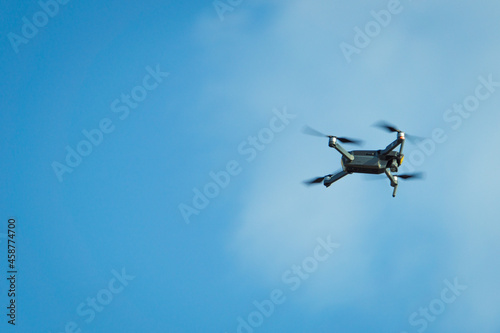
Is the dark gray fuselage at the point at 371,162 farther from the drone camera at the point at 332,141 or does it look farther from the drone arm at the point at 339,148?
the drone camera at the point at 332,141

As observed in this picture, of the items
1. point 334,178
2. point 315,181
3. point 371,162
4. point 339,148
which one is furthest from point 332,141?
point 315,181

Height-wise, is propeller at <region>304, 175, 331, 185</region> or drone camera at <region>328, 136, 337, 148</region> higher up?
drone camera at <region>328, 136, 337, 148</region>

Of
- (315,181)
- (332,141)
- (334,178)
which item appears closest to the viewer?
(332,141)

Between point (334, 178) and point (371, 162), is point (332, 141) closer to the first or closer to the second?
point (371, 162)

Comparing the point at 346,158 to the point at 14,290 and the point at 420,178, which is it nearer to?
the point at 420,178

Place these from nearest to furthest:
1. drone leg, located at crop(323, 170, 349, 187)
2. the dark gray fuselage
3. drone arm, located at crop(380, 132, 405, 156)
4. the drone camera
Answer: drone arm, located at crop(380, 132, 405, 156) < the drone camera < the dark gray fuselage < drone leg, located at crop(323, 170, 349, 187)

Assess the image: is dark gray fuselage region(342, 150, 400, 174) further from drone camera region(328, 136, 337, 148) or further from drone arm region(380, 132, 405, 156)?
drone camera region(328, 136, 337, 148)

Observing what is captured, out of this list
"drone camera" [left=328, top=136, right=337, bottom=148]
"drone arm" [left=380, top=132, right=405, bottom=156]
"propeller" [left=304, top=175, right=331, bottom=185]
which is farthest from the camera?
"propeller" [left=304, top=175, right=331, bottom=185]

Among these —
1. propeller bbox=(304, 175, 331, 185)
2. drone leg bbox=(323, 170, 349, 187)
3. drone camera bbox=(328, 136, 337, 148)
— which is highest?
drone camera bbox=(328, 136, 337, 148)

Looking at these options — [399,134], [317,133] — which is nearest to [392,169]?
[399,134]

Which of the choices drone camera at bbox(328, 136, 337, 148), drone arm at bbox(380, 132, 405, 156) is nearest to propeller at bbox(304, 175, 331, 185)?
drone camera at bbox(328, 136, 337, 148)

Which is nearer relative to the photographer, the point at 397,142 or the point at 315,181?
the point at 397,142
